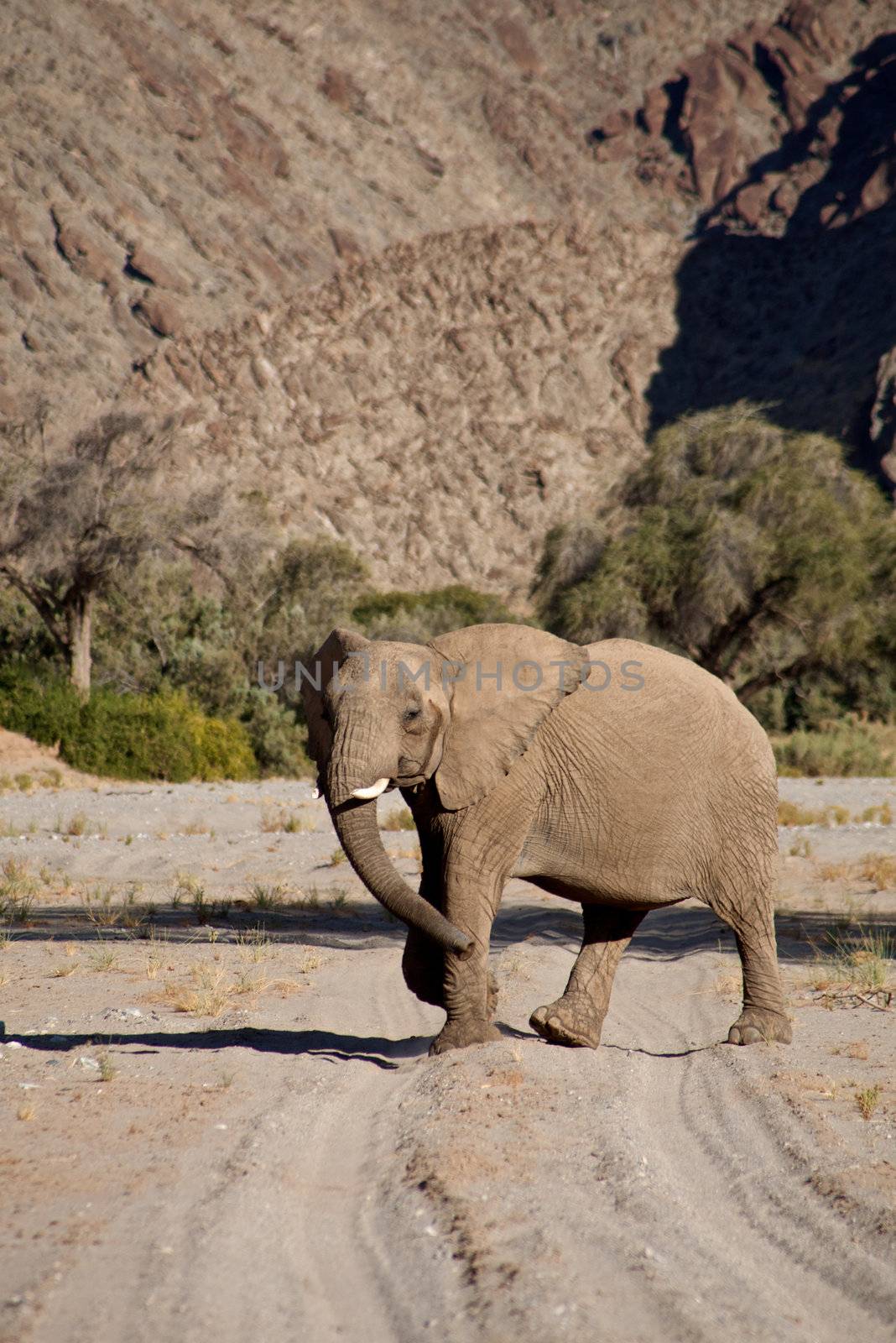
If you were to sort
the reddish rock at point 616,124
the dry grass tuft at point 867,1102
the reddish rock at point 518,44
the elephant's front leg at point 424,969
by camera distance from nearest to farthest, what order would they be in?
the dry grass tuft at point 867,1102 → the elephant's front leg at point 424,969 → the reddish rock at point 616,124 → the reddish rock at point 518,44

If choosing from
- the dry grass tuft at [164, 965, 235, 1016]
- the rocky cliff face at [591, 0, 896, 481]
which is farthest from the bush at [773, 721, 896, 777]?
the rocky cliff face at [591, 0, 896, 481]

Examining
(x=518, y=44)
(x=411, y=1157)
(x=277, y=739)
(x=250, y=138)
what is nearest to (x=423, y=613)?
(x=277, y=739)

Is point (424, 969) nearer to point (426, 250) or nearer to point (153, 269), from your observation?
point (153, 269)

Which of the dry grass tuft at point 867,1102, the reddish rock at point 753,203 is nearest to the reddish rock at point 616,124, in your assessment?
the reddish rock at point 753,203

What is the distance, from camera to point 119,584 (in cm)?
2945

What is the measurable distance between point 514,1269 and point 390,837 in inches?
500

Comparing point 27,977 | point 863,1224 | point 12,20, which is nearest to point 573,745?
point 863,1224

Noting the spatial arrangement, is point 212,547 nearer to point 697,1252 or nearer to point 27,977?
point 27,977

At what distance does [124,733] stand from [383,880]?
1951 centimetres

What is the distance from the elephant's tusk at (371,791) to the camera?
5.49 metres

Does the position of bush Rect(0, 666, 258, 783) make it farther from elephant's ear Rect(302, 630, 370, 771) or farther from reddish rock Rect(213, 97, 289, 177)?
reddish rock Rect(213, 97, 289, 177)

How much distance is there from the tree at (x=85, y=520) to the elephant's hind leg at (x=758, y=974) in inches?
873

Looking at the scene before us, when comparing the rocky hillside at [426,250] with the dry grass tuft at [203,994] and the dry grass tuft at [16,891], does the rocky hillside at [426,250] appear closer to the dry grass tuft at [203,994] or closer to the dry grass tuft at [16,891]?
the dry grass tuft at [16,891]

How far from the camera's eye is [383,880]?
18.5 feet
